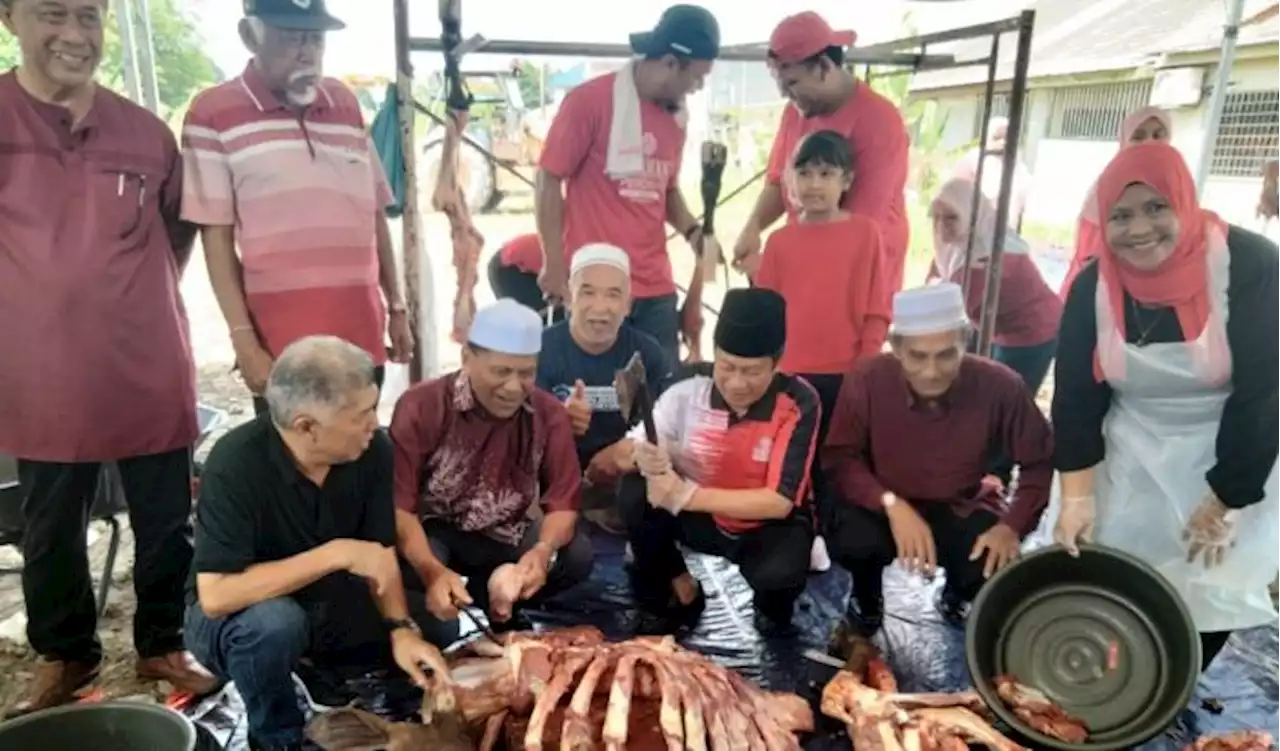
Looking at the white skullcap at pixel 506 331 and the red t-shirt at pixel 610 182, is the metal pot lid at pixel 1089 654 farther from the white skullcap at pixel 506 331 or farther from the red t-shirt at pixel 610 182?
the red t-shirt at pixel 610 182

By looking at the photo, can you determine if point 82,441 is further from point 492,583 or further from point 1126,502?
point 1126,502

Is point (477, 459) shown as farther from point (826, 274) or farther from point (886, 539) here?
point (826, 274)

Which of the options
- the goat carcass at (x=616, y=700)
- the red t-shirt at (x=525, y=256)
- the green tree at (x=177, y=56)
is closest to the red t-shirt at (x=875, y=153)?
the red t-shirt at (x=525, y=256)

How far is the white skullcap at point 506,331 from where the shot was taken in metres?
2.87

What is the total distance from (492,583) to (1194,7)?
38.6 ft

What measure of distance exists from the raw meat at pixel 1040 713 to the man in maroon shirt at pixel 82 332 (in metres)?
2.40

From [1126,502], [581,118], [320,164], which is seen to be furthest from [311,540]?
Answer: [1126,502]

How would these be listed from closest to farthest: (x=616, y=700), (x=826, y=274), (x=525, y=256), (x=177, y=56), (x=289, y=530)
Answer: (x=616, y=700), (x=289, y=530), (x=826, y=274), (x=525, y=256), (x=177, y=56)

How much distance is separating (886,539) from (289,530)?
1910 mm

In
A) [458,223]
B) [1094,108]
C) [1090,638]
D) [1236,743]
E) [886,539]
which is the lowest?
[1236,743]

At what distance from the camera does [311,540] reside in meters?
2.56

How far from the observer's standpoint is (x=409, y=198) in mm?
3783

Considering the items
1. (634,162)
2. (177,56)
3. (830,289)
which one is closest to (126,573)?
(634,162)

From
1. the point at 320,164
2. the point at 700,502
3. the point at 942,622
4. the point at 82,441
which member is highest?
the point at 320,164
